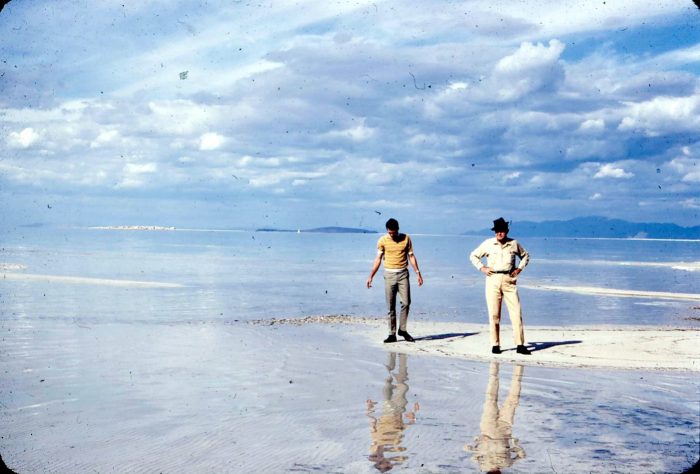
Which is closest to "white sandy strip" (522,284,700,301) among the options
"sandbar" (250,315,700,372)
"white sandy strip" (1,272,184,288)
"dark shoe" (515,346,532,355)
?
"sandbar" (250,315,700,372)

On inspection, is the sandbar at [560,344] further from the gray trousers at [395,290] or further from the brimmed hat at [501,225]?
the brimmed hat at [501,225]

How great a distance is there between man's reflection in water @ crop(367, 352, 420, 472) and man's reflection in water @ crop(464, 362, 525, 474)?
721 mm

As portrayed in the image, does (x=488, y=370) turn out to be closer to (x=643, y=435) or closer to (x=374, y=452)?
(x=643, y=435)

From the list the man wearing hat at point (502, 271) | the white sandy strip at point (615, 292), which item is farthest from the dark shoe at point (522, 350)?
the white sandy strip at point (615, 292)

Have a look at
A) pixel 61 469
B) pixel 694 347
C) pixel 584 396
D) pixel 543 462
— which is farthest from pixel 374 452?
pixel 694 347

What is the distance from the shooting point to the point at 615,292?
27766 millimetres

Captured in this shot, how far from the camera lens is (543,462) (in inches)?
239

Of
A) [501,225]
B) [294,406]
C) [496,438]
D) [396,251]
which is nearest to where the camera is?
[496,438]

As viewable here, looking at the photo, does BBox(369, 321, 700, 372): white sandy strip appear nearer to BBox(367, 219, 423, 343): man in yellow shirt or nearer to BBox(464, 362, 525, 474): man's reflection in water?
BBox(367, 219, 423, 343): man in yellow shirt

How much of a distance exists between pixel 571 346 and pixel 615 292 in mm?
16144

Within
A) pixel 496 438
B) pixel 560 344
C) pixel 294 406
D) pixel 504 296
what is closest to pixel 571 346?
pixel 560 344

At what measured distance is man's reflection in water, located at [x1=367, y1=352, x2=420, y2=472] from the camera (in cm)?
621

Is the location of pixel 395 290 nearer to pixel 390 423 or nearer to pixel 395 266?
pixel 395 266

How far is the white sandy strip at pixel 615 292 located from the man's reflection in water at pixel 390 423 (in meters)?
19.2
